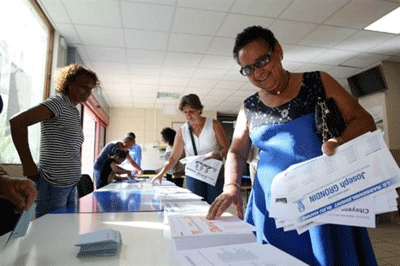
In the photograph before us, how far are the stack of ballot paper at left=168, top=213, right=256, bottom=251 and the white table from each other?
1.6 inches

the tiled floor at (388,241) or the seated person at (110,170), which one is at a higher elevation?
the seated person at (110,170)

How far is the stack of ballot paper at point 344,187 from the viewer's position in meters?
0.54

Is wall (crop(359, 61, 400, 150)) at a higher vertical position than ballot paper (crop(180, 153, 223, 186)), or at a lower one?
higher

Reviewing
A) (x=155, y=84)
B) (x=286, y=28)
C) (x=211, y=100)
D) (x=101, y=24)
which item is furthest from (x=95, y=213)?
(x=211, y=100)

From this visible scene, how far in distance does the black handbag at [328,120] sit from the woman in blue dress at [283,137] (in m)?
0.02

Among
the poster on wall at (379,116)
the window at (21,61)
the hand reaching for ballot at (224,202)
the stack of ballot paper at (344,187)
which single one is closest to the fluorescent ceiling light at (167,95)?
the window at (21,61)

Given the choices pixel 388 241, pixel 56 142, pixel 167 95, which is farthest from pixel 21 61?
pixel 388 241

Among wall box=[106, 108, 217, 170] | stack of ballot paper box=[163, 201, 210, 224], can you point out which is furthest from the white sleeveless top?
wall box=[106, 108, 217, 170]

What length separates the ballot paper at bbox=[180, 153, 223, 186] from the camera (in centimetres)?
169

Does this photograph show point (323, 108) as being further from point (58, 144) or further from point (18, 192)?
point (58, 144)

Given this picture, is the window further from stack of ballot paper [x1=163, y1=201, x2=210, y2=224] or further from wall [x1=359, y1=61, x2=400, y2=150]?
wall [x1=359, y1=61, x2=400, y2=150]

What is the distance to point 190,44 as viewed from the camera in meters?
3.76

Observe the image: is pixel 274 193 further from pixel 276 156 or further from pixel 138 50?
pixel 138 50

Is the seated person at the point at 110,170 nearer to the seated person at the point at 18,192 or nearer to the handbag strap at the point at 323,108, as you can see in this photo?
the seated person at the point at 18,192
